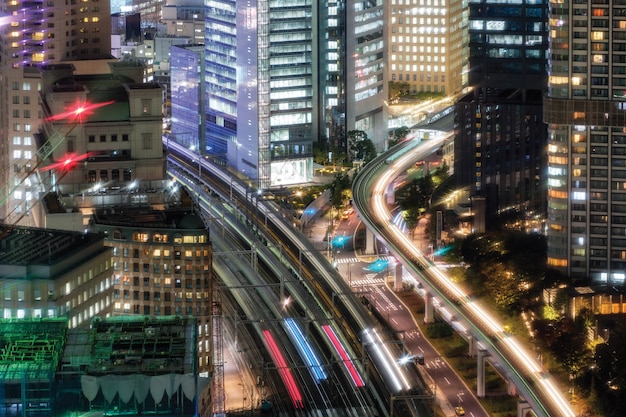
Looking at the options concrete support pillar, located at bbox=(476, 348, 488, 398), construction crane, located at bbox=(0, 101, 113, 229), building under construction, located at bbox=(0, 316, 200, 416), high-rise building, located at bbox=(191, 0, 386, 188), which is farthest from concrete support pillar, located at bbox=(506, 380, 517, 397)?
high-rise building, located at bbox=(191, 0, 386, 188)

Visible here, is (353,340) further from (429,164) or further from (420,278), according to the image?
(429,164)

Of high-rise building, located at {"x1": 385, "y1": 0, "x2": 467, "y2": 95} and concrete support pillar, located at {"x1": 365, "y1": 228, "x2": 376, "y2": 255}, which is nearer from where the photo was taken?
concrete support pillar, located at {"x1": 365, "y1": 228, "x2": 376, "y2": 255}

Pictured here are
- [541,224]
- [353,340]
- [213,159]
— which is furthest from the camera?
[213,159]

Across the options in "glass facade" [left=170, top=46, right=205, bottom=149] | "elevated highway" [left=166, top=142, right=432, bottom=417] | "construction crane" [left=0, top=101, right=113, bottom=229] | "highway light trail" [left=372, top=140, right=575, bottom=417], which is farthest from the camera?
"glass facade" [left=170, top=46, right=205, bottom=149]

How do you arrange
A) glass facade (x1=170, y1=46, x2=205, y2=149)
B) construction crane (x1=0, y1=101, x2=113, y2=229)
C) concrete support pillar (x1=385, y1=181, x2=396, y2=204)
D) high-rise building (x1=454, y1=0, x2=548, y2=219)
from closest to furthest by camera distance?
construction crane (x1=0, y1=101, x2=113, y2=229), high-rise building (x1=454, y1=0, x2=548, y2=219), concrete support pillar (x1=385, y1=181, x2=396, y2=204), glass facade (x1=170, y1=46, x2=205, y2=149)

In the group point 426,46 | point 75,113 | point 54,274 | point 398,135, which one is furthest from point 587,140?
point 426,46

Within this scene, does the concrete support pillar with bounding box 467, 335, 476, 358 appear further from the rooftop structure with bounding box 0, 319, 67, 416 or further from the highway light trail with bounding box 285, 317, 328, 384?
the rooftop structure with bounding box 0, 319, 67, 416

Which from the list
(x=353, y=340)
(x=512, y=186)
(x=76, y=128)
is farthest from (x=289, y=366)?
(x=512, y=186)

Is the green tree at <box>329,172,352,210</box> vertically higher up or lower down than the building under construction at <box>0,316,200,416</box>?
lower down
